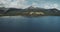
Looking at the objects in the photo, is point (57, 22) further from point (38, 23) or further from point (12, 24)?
point (12, 24)

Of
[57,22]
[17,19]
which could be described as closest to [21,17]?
[17,19]

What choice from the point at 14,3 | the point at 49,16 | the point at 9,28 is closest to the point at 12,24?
the point at 9,28

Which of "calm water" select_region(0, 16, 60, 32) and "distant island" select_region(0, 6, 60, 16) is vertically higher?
"distant island" select_region(0, 6, 60, 16)

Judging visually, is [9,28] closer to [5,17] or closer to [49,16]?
[5,17]

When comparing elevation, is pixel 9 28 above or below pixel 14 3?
below

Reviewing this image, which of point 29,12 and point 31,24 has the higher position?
point 29,12

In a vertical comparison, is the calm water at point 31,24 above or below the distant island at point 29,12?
below
